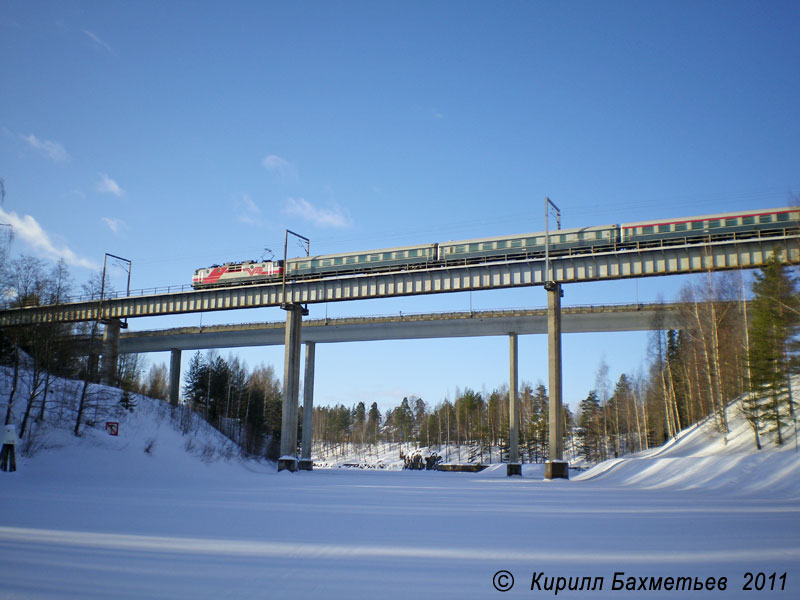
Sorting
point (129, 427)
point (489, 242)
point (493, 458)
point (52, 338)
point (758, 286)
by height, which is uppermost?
point (489, 242)

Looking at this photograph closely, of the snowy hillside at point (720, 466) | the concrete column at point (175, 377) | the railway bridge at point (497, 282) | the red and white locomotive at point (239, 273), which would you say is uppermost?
the red and white locomotive at point (239, 273)

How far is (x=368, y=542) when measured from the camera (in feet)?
33.8

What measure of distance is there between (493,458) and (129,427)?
73.3 meters

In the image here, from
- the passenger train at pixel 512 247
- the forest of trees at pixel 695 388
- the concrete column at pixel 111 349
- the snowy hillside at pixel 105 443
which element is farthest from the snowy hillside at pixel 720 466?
the concrete column at pixel 111 349

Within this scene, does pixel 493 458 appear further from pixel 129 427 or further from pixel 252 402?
pixel 129 427

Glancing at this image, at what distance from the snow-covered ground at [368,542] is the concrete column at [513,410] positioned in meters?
24.1

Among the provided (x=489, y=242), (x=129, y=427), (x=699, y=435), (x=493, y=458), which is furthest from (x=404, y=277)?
(x=493, y=458)

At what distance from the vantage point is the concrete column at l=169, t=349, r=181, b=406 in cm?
6514

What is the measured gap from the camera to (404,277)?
4509 cm

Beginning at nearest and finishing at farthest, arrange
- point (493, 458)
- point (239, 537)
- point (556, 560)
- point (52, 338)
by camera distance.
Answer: point (556, 560) < point (239, 537) < point (52, 338) < point (493, 458)

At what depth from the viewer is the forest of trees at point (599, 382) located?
107 feet

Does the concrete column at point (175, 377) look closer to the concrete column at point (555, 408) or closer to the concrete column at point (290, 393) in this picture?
the concrete column at point (290, 393)

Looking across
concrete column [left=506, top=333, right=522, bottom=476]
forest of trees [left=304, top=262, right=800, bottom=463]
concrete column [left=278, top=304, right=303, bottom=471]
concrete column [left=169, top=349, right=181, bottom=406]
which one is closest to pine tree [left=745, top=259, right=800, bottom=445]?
forest of trees [left=304, top=262, right=800, bottom=463]

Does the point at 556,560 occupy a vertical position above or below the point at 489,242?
below
